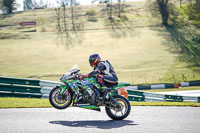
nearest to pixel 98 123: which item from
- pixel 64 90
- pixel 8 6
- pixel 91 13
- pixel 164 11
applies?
pixel 64 90

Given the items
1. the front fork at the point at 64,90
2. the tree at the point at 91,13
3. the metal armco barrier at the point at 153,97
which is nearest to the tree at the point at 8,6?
the tree at the point at 91,13

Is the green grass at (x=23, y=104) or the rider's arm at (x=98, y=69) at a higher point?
the rider's arm at (x=98, y=69)

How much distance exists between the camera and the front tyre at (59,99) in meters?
7.48

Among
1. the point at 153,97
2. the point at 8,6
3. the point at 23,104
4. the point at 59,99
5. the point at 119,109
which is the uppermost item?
the point at 8,6

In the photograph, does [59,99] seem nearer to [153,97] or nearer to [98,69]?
[98,69]

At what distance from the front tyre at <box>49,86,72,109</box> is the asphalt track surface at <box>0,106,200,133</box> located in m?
0.31

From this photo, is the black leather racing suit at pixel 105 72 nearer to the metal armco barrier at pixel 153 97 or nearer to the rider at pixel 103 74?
the rider at pixel 103 74

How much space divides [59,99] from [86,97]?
0.77m

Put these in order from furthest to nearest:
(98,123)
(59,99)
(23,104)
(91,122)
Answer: (23,104) < (59,99) < (91,122) < (98,123)

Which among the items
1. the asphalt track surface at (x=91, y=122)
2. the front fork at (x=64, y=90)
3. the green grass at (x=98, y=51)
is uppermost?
the front fork at (x=64, y=90)

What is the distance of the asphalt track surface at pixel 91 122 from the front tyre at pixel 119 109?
6.6 inches

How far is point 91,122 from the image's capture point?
6855mm

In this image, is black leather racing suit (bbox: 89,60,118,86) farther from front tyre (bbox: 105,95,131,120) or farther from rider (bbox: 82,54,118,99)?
front tyre (bbox: 105,95,131,120)

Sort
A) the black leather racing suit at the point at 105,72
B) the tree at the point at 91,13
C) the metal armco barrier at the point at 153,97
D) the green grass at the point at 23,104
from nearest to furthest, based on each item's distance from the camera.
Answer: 1. the black leather racing suit at the point at 105,72
2. the green grass at the point at 23,104
3. the metal armco barrier at the point at 153,97
4. the tree at the point at 91,13
